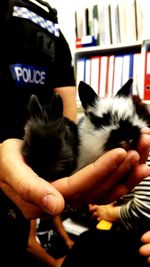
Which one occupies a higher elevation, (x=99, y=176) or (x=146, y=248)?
(x=99, y=176)

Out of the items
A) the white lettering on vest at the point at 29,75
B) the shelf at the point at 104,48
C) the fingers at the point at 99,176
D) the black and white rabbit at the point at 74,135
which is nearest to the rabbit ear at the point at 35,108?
the black and white rabbit at the point at 74,135

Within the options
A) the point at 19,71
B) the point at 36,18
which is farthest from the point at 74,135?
the point at 36,18

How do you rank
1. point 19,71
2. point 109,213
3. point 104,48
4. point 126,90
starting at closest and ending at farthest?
point 126,90 < point 19,71 < point 109,213 < point 104,48

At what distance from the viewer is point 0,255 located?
0.80 m

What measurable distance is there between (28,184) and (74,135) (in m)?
0.17

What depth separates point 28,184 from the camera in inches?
17.6

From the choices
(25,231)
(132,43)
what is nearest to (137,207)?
(25,231)

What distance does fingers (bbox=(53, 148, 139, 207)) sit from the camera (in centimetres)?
46

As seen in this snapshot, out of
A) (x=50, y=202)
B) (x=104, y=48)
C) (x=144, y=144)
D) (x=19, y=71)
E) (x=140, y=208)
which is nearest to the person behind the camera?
(x=50, y=202)

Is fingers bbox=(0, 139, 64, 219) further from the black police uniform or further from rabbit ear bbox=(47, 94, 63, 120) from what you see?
the black police uniform

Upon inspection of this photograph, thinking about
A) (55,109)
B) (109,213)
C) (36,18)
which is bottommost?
(109,213)

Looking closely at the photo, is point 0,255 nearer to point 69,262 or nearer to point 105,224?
point 69,262

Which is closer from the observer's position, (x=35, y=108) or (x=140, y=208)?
(x=35, y=108)

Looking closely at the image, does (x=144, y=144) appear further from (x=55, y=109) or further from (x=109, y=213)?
(x=109, y=213)
